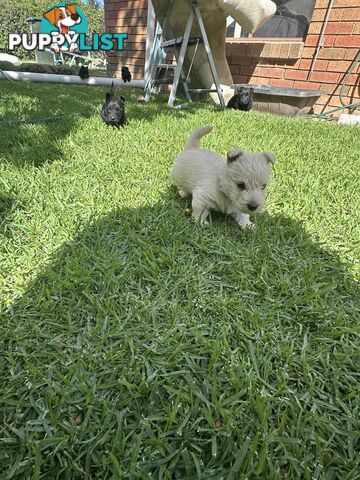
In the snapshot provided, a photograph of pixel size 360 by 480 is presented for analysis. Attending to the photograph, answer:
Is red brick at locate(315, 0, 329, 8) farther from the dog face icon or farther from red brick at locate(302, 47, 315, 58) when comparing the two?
the dog face icon

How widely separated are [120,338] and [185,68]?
7.78 m

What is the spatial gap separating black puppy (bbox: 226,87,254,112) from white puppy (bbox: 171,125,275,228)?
4.71 m

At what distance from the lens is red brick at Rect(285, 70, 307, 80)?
729cm

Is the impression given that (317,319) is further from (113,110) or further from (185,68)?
(185,68)

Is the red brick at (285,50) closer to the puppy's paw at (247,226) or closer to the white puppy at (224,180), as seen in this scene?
the white puppy at (224,180)

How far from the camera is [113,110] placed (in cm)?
425

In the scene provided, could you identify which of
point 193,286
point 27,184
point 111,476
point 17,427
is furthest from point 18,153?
point 111,476

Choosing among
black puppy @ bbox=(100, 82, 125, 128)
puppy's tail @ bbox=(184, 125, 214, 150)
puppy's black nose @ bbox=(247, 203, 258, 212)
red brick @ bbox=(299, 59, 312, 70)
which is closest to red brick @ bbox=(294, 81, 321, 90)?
red brick @ bbox=(299, 59, 312, 70)

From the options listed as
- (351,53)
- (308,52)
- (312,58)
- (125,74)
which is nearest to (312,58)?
(312,58)

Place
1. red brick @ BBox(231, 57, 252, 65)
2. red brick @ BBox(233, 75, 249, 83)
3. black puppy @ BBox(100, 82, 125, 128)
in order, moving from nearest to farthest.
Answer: black puppy @ BBox(100, 82, 125, 128), red brick @ BBox(231, 57, 252, 65), red brick @ BBox(233, 75, 249, 83)

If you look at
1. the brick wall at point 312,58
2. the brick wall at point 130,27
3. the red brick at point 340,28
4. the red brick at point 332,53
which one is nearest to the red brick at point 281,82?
the brick wall at point 312,58

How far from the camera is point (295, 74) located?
24.3 feet

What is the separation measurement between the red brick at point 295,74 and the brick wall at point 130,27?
5167 millimetres

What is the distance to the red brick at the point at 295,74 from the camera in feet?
23.9
